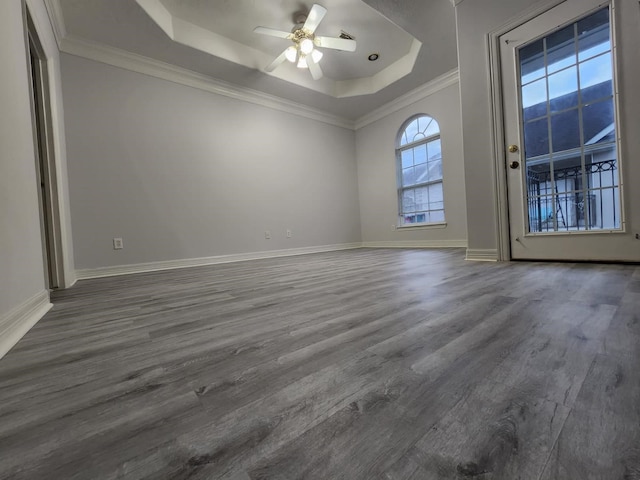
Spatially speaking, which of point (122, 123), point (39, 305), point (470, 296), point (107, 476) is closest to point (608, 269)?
point (470, 296)

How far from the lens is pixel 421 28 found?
317cm

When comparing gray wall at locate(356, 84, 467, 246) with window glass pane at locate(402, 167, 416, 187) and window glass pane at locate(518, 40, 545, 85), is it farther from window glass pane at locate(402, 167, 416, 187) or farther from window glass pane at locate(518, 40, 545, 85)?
window glass pane at locate(518, 40, 545, 85)

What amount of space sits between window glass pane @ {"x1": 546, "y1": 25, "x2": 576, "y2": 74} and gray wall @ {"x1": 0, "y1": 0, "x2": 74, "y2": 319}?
3564 mm

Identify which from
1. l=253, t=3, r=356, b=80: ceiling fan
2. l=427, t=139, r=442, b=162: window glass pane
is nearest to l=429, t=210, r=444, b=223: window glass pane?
l=427, t=139, r=442, b=162: window glass pane

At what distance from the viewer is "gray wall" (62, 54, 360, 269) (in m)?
3.08

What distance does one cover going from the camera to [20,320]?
114 cm

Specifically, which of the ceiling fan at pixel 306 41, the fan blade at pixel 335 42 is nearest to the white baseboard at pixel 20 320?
the ceiling fan at pixel 306 41

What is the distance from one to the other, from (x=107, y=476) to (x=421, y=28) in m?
4.14

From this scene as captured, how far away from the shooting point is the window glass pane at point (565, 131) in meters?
2.23

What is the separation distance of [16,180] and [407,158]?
489 cm

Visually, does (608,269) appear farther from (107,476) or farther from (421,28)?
(421,28)

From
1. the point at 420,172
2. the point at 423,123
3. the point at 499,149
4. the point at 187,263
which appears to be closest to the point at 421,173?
the point at 420,172

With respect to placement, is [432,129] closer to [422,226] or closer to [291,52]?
[422,226]

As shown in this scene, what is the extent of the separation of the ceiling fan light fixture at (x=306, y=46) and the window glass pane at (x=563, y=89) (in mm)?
2383
